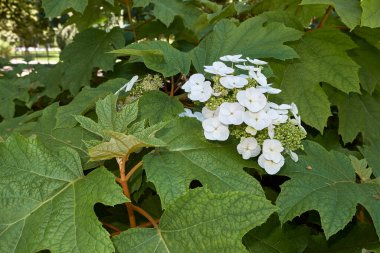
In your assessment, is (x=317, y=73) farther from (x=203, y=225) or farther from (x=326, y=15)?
(x=203, y=225)

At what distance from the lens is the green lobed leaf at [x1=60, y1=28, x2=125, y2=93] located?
2.63m

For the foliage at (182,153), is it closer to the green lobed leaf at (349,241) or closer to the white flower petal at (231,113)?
the green lobed leaf at (349,241)

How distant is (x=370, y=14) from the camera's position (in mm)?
2082

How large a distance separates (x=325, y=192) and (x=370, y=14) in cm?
93

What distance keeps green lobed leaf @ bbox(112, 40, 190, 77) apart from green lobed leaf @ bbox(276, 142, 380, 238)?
0.52m

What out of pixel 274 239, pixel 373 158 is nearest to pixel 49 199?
pixel 274 239

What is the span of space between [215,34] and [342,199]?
0.83 m

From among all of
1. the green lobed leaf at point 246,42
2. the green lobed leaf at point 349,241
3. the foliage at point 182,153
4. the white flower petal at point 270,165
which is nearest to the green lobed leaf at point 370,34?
the foliage at point 182,153

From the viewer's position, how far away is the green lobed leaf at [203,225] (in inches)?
47.7

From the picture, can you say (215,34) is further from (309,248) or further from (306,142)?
(309,248)

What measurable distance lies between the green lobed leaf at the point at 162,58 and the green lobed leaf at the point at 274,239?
2.04ft

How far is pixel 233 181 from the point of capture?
1398mm

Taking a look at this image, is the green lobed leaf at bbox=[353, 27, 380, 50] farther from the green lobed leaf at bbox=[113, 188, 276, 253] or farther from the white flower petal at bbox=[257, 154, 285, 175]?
the green lobed leaf at bbox=[113, 188, 276, 253]

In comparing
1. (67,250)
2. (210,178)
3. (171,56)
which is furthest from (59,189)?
(171,56)
